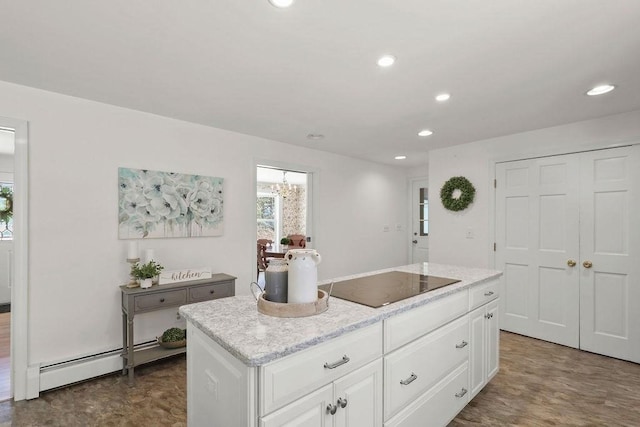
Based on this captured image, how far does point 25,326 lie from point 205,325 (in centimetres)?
199

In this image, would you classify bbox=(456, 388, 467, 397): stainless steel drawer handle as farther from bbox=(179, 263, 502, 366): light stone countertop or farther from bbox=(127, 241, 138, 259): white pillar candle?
bbox=(127, 241, 138, 259): white pillar candle

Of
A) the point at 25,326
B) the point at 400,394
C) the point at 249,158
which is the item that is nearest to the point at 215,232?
the point at 249,158

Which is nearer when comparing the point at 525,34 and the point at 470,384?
the point at 525,34

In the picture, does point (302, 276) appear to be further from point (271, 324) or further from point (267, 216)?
point (267, 216)

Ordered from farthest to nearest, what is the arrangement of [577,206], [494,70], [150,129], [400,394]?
[577,206], [150,129], [494,70], [400,394]

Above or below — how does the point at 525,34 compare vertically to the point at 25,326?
above

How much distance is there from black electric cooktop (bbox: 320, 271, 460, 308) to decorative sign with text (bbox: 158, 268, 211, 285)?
151 cm

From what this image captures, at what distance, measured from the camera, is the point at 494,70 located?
6.89ft

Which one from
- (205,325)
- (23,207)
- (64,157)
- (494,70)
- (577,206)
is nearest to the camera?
(205,325)

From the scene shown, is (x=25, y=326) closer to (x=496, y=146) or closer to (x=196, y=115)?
(x=196, y=115)

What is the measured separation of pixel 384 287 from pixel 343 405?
80 centimetres

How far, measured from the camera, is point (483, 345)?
90.9 inches

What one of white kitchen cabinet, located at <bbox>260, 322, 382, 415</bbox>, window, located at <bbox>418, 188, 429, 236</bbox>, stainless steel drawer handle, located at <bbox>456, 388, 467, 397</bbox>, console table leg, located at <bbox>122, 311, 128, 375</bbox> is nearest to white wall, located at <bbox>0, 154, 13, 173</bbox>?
console table leg, located at <bbox>122, 311, 128, 375</bbox>

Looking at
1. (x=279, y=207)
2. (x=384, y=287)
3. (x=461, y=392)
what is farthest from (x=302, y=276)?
(x=279, y=207)
